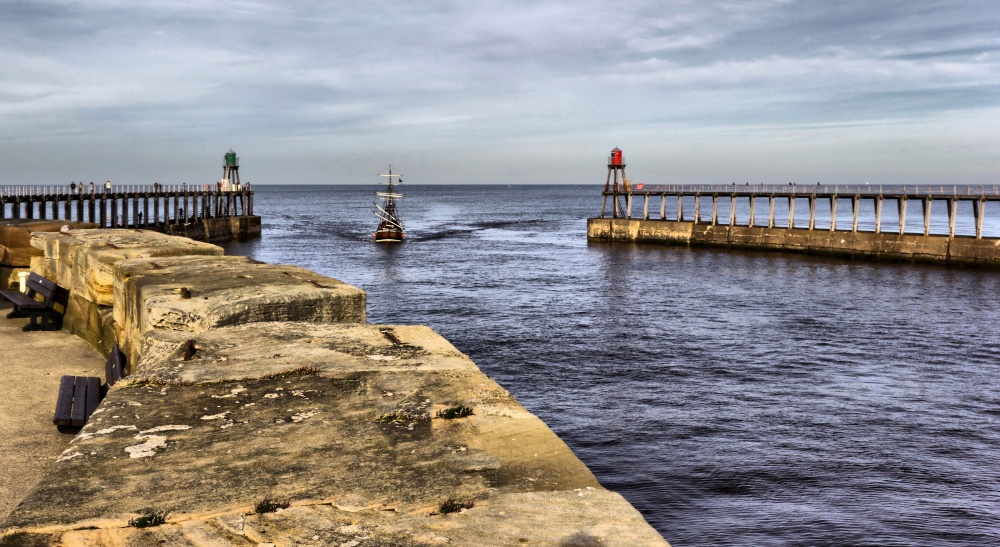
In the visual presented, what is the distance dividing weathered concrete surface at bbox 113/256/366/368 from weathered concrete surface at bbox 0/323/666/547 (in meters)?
1.19

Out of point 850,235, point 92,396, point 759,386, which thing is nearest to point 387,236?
point 850,235

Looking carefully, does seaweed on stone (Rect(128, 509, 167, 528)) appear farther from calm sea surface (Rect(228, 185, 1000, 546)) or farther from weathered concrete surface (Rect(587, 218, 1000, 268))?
weathered concrete surface (Rect(587, 218, 1000, 268))

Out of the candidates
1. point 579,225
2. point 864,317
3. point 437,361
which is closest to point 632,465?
point 437,361

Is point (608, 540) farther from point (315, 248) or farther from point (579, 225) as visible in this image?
point (579, 225)

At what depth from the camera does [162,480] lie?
464cm

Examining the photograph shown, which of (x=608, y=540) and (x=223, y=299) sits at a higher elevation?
(x=223, y=299)

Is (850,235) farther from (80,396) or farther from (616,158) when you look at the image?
(80,396)

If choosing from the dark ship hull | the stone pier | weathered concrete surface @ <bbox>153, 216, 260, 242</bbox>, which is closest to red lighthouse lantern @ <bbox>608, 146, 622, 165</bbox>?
the stone pier

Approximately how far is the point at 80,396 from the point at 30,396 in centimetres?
128

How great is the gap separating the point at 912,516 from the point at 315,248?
55911 millimetres

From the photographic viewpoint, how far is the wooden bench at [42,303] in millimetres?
12578

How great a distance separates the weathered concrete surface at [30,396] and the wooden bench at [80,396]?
0.19 metres

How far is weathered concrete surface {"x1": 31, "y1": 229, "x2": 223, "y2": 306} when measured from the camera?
454 inches

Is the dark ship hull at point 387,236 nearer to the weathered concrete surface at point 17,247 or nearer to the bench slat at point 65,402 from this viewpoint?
the weathered concrete surface at point 17,247
